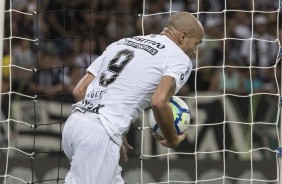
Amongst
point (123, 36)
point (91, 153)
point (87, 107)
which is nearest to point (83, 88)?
point (87, 107)

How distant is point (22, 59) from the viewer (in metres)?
8.26

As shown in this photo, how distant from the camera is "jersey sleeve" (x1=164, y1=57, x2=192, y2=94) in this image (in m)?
4.38

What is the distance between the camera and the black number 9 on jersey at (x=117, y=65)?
14.9 ft

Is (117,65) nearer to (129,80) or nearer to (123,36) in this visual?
(129,80)

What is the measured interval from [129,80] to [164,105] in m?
0.32

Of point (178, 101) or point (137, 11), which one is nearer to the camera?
point (178, 101)

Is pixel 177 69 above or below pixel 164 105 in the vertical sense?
above

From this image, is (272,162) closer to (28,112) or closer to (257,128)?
(257,128)

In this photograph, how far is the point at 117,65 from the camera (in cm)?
455

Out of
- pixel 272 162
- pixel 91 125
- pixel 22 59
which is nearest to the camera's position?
pixel 91 125

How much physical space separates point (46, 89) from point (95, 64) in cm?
335

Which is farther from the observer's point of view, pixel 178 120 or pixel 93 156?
pixel 178 120

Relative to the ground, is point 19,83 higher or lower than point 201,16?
lower

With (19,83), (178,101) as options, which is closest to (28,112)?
(19,83)
